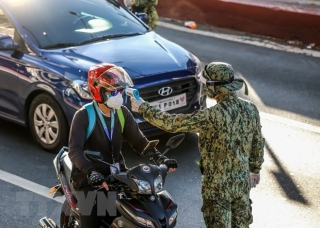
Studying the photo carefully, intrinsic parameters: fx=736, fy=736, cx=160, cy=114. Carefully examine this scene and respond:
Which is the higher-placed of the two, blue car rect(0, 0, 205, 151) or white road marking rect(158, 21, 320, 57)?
blue car rect(0, 0, 205, 151)

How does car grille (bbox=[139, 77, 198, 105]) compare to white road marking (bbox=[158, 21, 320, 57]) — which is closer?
car grille (bbox=[139, 77, 198, 105])

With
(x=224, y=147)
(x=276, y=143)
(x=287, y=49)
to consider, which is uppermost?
(x=224, y=147)

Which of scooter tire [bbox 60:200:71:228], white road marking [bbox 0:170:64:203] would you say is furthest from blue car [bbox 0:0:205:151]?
→ scooter tire [bbox 60:200:71:228]

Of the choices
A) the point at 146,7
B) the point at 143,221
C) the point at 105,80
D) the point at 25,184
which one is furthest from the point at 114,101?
the point at 146,7

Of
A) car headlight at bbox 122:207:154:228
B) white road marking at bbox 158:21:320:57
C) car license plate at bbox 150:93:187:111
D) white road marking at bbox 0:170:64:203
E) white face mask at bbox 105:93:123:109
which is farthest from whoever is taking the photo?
white road marking at bbox 158:21:320:57

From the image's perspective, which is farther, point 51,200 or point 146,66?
point 146,66

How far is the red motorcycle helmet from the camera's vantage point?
17.5 ft

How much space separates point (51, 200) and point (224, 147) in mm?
2723

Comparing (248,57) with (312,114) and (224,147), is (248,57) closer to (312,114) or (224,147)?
(312,114)

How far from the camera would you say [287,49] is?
1415cm

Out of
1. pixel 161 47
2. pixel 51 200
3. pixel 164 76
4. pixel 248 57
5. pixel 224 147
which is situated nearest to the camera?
pixel 224 147

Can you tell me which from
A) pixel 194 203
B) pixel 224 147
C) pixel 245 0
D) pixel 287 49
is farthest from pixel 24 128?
pixel 245 0

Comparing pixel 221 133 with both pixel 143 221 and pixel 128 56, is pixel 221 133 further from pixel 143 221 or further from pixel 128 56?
pixel 128 56

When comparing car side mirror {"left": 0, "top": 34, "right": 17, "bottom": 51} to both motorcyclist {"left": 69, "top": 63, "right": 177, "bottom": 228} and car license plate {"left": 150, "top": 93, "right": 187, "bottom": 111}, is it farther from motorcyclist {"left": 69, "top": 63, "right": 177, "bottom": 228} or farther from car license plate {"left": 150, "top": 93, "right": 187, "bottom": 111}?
motorcyclist {"left": 69, "top": 63, "right": 177, "bottom": 228}
